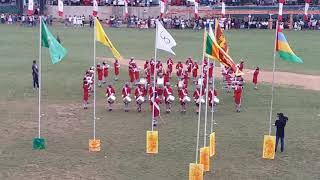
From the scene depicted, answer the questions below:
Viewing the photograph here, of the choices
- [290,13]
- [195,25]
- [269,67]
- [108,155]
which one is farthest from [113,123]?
[290,13]

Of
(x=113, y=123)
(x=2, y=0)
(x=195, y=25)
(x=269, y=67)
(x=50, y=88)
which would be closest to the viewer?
(x=113, y=123)

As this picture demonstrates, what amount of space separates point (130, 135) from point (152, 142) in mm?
2557

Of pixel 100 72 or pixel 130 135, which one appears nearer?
pixel 130 135

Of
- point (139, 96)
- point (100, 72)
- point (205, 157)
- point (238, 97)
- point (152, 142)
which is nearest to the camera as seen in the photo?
point (205, 157)

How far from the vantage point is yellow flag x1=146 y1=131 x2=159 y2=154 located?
17.5m

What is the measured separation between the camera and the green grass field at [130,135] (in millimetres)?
16344

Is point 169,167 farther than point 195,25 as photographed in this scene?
No

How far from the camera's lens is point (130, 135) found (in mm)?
20156

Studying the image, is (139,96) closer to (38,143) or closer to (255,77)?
(38,143)

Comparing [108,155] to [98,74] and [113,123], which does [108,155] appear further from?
[98,74]

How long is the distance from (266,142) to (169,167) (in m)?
3.04

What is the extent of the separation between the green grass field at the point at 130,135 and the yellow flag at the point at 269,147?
0.23m

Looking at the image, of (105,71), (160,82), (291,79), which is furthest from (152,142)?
(291,79)

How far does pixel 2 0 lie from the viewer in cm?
7500
